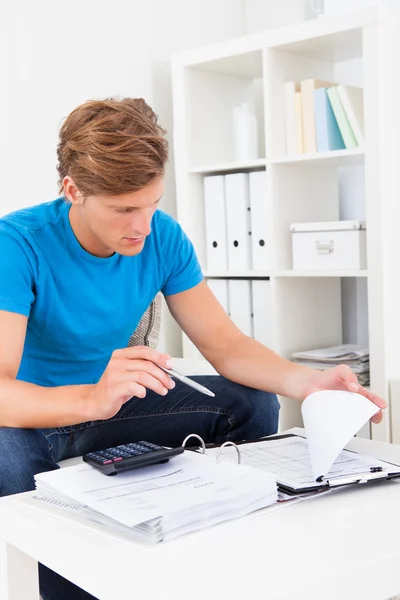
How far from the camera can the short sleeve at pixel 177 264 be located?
171 centimetres

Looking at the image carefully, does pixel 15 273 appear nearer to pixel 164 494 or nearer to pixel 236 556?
pixel 164 494

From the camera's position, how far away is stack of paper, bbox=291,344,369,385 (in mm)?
2428

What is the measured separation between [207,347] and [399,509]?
0.71 metres

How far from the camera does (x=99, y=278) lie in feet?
5.29

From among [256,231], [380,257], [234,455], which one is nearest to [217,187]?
[256,231]

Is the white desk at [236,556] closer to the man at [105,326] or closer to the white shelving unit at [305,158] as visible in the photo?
the man at [105,326]

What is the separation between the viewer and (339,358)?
2.46 meters

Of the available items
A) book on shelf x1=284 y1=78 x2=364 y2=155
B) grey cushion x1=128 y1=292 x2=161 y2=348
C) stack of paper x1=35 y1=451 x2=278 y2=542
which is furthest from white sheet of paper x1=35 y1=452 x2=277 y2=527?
book on shelf x1=284 y1=78 x2=364 y2=155

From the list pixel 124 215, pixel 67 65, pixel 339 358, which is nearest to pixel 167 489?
pixel 124 215

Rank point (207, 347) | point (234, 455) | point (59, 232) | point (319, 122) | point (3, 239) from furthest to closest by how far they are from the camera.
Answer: point (319, 122) → point (207, 347) → point (59, 232) → point (3, 239) → point (234, 455)

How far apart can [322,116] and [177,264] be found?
972 mm

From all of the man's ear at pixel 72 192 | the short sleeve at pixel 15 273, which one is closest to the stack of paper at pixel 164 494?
the short sleeve at pixel 15 273

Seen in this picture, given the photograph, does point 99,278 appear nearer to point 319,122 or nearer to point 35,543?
point 35,543

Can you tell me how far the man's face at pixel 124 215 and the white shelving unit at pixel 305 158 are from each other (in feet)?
3.39
